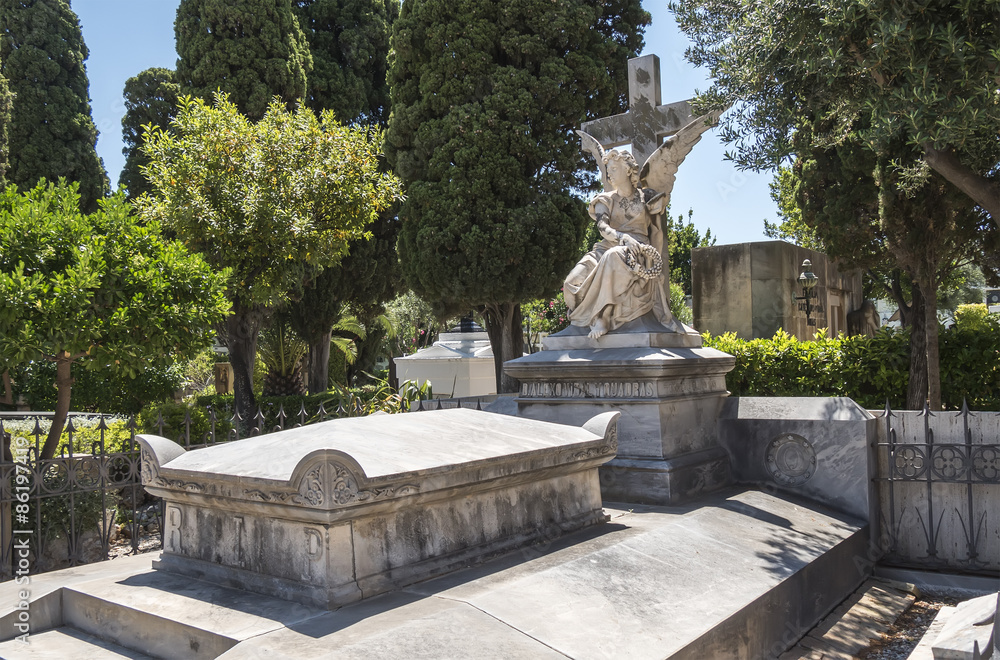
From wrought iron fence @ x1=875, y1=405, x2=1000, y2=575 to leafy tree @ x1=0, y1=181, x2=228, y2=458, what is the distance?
18.7 ft

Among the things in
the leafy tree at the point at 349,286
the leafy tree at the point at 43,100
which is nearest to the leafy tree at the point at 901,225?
the leafy tree at the point at 349,286

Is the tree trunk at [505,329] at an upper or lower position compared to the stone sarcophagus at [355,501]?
upper

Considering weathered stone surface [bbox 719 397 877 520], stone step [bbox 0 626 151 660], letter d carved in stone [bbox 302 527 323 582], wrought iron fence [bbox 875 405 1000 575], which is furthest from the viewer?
weathered stone surface [bbox 719 397 877 520]

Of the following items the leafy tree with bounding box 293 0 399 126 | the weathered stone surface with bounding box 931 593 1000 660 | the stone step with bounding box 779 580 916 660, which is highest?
the leafy tree with bounding box 293 0 399 126

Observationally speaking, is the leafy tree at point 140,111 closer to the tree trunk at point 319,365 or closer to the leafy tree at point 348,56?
the leafy tree at point 348,56

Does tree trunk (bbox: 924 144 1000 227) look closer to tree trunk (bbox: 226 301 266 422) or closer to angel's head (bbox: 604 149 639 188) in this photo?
angel's head (bbox: 604 149 639 188)

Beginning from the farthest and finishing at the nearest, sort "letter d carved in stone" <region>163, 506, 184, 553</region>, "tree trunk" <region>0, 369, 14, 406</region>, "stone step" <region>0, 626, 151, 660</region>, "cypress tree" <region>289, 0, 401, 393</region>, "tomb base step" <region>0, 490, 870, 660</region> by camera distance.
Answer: "cypress tree" <region>289, 0, 401, 393</region>, "tree trunk" <region>0, 369, 14, 406</region>, "letter d carved in stone" <region>163, 506, 184, 553</region>, "stone step" <region>0, 626, 151, 660</region>, "tomb base step" <region>0, 490, 870, 660</region>

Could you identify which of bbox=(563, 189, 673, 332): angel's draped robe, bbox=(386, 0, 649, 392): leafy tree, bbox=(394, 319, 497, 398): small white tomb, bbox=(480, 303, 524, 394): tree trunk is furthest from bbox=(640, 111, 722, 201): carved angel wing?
bbox=(394, 319, 497, 398): small white tomb

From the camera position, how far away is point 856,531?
17.7ft

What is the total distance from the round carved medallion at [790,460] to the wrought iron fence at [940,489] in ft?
1.66

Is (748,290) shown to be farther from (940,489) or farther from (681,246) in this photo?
(681,246)

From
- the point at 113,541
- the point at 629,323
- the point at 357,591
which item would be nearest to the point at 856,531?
the point at 629,323

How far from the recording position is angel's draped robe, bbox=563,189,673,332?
Answer: 636 cm

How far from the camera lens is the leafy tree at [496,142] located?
1506 cm
